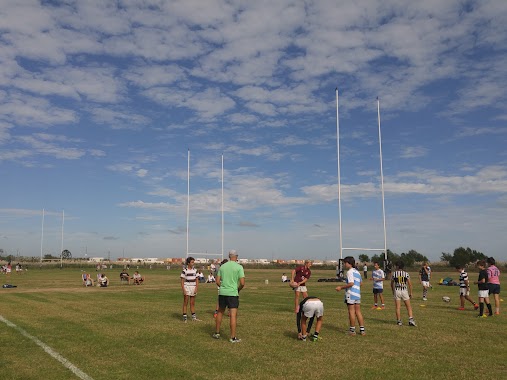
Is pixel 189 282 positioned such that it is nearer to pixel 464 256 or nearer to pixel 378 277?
pixel 378 277

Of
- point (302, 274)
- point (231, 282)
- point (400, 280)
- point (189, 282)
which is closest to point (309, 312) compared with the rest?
point (231, 282)

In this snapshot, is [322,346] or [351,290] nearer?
[322,346]

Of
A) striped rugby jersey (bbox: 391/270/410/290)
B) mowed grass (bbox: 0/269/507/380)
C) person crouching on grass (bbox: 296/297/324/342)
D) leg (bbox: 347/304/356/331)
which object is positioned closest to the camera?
mowed grass (bbox: 0/269/507/380)

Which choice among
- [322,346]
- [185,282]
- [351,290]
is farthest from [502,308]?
[185,282]

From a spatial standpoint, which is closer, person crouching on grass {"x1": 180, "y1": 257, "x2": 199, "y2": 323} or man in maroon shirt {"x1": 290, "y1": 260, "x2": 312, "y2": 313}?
person crouching on grass {"x1": 180, "y1": 257, "x2": 199, "y2": 323}

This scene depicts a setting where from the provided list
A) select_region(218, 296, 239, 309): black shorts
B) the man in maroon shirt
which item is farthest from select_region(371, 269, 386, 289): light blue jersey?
select_region(218, 296, 239, 309): black shorts

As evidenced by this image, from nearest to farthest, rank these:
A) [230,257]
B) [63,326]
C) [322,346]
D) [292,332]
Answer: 1. [322,346]
2. [230,257]
3. [292,332]
4. [63,326]

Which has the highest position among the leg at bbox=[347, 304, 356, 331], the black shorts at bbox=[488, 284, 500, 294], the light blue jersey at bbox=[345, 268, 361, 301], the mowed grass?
the light blue jersey at bbox=[345, 268, 361, 301]

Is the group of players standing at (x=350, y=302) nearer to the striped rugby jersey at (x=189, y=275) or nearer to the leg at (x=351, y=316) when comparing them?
the leg at (x=351, y=316)

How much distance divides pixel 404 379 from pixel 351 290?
13.3 ft

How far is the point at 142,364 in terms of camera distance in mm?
8523

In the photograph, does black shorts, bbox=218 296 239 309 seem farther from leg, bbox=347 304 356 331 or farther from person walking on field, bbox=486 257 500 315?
person walking on field, bbox=486 257 500 315

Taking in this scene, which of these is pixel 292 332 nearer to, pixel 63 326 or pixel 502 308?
pixel 63 326

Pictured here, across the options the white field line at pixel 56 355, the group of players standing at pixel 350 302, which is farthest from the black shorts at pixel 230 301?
the white field line at pixel 56 355
